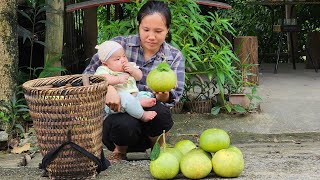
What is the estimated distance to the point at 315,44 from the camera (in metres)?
8.42

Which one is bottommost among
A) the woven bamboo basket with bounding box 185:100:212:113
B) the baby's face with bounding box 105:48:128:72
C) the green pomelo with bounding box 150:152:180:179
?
the green pomelo with bounding box 150:152:180:179

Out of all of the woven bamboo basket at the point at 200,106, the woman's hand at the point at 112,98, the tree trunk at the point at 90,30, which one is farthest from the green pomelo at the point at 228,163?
the tree trunk at the point at 90,30

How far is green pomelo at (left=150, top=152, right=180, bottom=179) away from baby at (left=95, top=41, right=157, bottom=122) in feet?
1.53

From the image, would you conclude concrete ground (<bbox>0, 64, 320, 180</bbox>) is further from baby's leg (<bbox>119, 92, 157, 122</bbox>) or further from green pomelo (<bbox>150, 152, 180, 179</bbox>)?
baby's leg (<bbox>119, 92, 157, 122</bbox>)

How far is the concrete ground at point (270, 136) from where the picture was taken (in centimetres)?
365

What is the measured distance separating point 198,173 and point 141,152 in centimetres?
106

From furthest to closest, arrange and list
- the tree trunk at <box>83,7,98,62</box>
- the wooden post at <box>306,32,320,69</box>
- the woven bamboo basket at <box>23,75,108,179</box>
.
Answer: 1. the wooden post at <box>306,32,320,69</box>
2. the tree trunk at <box>83,7,98,62</box>
3. the woven bamboo basket at <box>23,75,108,179</box>

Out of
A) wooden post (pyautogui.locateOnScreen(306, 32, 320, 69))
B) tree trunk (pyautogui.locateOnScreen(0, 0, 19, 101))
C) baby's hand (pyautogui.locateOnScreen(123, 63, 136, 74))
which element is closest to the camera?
baby's hand (pyautogui.locateOnScreen(123, 63, 136, 74))

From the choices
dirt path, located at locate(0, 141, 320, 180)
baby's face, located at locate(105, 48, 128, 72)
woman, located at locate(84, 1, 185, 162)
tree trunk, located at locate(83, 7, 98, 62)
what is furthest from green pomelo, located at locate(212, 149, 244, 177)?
tree trunk, located at locate(83, 7, 98, 62)

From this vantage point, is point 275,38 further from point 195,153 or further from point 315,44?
point 195,153

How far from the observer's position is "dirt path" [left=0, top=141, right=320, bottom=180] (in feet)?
11.5

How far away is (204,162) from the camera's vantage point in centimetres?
336

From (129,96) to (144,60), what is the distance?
17.7 inches

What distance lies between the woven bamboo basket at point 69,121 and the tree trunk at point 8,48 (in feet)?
5.08
